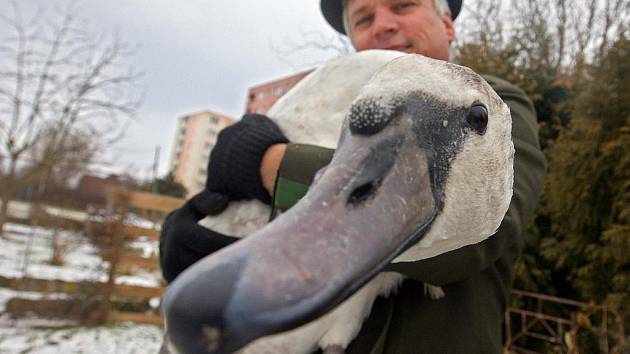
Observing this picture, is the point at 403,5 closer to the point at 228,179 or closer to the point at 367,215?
the point at 228,179

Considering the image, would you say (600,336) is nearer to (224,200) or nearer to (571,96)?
(571,96)

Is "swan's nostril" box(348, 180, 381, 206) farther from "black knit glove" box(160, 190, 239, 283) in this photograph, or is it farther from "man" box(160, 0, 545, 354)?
"black knit glove" box(160, 190, 239, 283)

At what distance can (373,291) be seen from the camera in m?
0.88

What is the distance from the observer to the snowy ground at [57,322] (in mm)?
4109

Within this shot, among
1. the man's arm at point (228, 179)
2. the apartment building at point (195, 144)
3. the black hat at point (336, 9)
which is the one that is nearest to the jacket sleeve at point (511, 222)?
the man's arm at point (228, 179)

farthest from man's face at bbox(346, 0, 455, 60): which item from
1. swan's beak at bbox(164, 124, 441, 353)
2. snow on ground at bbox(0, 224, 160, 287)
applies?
snow on ground at bbox(0, 224, 160, 287)

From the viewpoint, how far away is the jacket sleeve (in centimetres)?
74

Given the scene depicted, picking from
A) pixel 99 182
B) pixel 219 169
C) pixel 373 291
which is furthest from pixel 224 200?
pixel 99 182

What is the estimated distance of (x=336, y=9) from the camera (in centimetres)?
155

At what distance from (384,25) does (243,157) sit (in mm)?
557

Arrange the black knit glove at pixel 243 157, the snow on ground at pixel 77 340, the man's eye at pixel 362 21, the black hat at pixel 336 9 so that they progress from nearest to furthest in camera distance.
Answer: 1. the black knit glove at pixel 243 157
2. the man's eye at pixel 362 21
3. the black hat at pixel 336 9
4. the snow on ground at pixel 77 340

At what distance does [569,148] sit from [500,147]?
2.77 meters

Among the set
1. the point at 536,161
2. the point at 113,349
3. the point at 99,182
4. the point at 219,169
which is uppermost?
the point at 536,161

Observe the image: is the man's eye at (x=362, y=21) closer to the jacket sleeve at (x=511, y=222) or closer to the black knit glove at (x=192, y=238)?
the jacket sleeve at (x=511, y=222)
